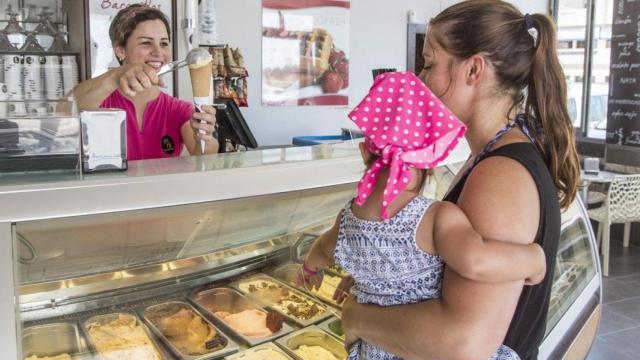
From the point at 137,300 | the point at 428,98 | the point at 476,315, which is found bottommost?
the point at 137,300

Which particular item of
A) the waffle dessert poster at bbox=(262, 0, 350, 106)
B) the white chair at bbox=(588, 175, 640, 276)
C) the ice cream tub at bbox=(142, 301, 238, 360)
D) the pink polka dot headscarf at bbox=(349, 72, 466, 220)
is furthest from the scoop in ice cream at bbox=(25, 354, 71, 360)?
the white chair at bbox=(588, 175, 640, 276)

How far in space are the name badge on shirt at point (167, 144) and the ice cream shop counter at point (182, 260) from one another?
1.82ft

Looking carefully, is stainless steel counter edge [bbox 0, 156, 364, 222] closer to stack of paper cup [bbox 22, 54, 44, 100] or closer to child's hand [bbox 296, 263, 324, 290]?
child's hand [bbox 296, 263, 324, 290]

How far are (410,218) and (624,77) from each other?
6.65 m

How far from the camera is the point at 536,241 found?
112 cm

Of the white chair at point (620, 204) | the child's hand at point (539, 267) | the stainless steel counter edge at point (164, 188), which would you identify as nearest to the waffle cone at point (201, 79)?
the stainless steel counter edge at point (164, 188)

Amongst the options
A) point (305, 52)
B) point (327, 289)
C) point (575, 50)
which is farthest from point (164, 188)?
point (575, 50)

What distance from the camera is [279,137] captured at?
6.31m

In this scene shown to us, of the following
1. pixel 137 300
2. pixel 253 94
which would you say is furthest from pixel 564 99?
pixel 253 94

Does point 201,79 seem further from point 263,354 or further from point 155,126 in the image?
point 263,354

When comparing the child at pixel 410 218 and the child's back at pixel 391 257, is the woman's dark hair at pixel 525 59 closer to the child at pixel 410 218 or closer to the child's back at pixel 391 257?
the child at pixel 410 218

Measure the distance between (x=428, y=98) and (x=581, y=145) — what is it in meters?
7.13

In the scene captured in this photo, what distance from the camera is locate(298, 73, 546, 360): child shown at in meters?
1.05

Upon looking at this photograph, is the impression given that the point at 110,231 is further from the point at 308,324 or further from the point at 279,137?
the point at 279,137
